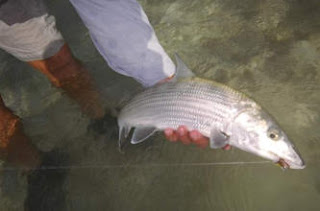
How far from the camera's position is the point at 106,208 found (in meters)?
2.70

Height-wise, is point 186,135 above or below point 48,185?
above

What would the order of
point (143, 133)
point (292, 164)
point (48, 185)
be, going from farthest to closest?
1. point (48, 185)
2. point (143, 133)
3. point (292, 164)

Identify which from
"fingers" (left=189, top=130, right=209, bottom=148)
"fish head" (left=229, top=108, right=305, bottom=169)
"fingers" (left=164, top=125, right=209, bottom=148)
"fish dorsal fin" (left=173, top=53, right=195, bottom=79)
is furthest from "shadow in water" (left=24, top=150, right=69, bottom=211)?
"fish head" (left=229, top=108, right=305, bottom=169)

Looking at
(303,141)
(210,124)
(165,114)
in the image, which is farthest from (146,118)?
(303,141)

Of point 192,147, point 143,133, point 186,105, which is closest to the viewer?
point 186,105

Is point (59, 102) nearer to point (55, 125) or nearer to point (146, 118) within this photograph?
point (55, 125)

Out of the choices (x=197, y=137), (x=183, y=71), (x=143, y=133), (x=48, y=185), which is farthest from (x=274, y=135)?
(x=48, y=185)

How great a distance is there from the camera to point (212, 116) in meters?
2.02

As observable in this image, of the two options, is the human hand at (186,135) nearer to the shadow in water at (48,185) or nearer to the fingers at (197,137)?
the fingers at (197,137)

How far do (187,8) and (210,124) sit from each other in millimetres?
2616

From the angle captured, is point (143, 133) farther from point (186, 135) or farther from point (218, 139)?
point (218, 139)

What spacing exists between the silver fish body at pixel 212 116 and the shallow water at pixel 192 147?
61cm

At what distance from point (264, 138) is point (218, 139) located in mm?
280

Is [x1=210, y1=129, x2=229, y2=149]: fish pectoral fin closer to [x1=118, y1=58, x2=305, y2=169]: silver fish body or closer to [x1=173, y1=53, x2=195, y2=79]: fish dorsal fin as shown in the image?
[x1=118, y1=58, x2=305, y2=169]: silver fish body
